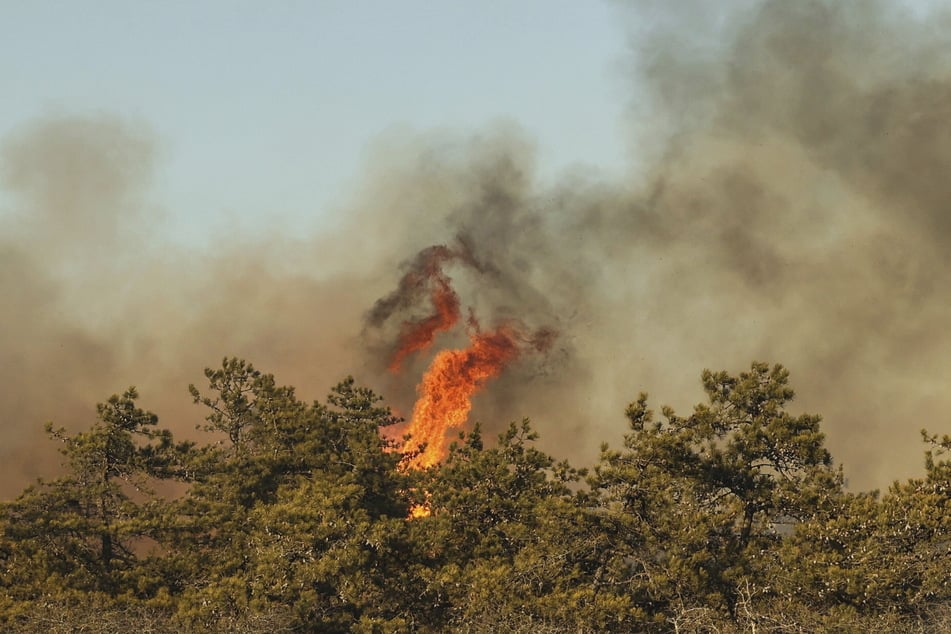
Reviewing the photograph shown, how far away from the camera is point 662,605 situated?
4331 centimetres

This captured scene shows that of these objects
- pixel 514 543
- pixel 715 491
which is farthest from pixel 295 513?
pixel 715 491

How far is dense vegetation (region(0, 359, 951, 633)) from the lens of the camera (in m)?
39.3

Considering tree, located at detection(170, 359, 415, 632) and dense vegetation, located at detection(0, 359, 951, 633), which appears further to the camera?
tree, located at detection(170, 359, 415, 632)

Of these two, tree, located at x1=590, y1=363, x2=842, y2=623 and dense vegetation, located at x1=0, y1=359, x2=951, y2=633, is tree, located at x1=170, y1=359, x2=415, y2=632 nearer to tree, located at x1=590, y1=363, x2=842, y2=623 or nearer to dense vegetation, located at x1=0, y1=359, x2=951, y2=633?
Answer: dense vegetation, located at x1=0, y1=359, x2=951, y2=633

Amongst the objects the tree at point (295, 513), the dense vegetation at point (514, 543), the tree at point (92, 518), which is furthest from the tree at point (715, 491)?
the tree at point (92, 518)

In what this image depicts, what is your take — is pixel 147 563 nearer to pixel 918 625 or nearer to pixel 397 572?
pixel 397 572

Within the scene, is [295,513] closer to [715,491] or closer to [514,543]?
[514,543]

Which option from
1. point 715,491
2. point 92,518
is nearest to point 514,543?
point 715,491

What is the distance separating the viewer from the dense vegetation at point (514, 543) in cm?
3928

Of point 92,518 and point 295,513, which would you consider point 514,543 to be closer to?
point 295,513

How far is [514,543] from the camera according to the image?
47062mm

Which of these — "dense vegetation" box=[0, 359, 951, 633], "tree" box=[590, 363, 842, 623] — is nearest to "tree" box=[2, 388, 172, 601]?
"dense vegetation" box=[0, 359, 951, 633]

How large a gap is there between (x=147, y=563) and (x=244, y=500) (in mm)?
6839

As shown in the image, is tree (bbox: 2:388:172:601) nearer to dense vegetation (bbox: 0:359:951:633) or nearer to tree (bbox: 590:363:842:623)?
dense vegetation (bbox: 0:359:951:633)
